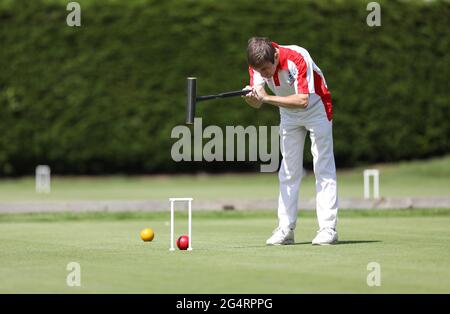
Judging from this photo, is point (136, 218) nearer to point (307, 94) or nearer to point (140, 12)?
point (307, 94)

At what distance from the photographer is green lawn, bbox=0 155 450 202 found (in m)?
15.9

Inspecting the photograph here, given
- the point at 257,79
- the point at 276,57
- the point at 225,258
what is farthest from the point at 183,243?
the point at 276,57

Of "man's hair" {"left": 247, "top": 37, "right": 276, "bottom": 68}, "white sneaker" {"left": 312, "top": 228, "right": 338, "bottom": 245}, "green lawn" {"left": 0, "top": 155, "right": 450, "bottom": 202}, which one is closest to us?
"man's hair" {"left": 247, "top": 37, "right": 276, "bottom": 68}

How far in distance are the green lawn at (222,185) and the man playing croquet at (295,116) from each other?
7.80m

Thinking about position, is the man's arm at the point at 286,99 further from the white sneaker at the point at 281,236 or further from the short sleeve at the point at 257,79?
the white sneaker at the point at 281,236

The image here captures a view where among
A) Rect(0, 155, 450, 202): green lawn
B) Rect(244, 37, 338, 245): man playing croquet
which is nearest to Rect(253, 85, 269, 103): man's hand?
Rect(244, 37, 338, 245): man playing croquet

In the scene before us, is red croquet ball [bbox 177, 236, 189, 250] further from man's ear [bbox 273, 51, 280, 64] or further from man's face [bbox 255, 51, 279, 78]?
man's ear [bbox 273, 51, 280, 64]

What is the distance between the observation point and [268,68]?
23.3ft

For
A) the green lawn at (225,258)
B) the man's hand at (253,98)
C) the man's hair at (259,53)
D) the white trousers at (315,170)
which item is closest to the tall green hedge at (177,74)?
the green lawn at (225,258)

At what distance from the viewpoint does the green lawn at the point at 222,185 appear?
15.9 metres

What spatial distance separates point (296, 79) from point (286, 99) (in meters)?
0.17

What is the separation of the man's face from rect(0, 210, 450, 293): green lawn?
120 cm

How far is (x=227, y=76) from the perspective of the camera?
64.4ft

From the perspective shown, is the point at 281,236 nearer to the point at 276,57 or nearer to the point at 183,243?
the point at 183,243
